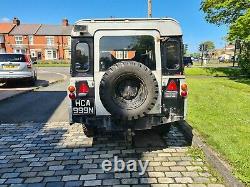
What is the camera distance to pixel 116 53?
229 inches

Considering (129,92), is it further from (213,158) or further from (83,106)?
(213,158)

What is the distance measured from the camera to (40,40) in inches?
2628

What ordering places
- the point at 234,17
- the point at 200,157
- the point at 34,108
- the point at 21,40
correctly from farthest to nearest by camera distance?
1. the point at 21,40
2. the point at 234,17
3. the point at 34,108
4. the point at 200,157

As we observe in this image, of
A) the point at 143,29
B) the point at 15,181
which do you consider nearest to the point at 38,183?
the point at 15,181

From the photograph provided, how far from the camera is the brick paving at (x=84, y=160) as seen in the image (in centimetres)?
462

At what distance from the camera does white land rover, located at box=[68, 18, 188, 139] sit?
562 cm

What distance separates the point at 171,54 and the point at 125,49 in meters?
0.93

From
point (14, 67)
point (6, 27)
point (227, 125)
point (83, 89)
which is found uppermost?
point (6, 27)

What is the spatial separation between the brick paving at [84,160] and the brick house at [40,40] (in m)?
61.6

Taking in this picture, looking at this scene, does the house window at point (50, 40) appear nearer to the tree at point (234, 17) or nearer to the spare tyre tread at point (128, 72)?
the tree at point (234, 17)

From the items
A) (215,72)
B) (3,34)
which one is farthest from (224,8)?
(3,34)

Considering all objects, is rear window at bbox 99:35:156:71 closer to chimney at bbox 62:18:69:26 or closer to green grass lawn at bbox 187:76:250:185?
green grass lawn at bbox 187:76:250:185

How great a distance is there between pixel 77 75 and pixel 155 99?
1.60 metres

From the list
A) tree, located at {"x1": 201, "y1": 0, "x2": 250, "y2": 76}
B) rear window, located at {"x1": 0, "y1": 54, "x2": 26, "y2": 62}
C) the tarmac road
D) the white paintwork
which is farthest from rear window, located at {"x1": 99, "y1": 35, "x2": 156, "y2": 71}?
tree, located at {"x1": 201, "y1": 0, "x2": 250, "y2": 76}
